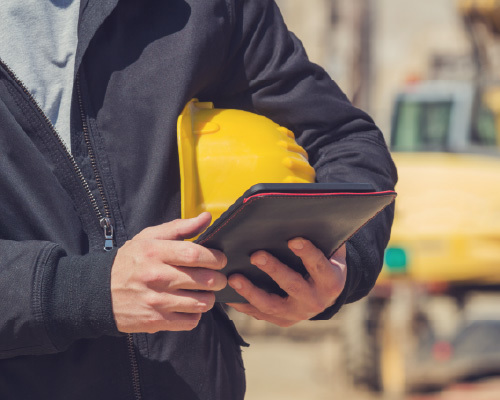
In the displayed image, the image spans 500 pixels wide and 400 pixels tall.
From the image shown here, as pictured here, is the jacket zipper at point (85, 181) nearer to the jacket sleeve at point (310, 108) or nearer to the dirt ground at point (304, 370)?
the jacket sleeve at point (310, 108)

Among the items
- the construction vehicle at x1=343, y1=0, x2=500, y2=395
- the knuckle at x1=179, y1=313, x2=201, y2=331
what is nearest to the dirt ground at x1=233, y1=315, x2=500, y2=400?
the construction vehicle at x1=343, y1=0, x2=500, y2=395

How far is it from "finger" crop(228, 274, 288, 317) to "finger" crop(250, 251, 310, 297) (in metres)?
0.03

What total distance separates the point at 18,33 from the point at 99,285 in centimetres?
45

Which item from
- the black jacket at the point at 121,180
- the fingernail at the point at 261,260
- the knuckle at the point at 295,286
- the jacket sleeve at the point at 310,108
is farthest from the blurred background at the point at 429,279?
the fingernail at the point at 261,260

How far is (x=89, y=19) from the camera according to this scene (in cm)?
162

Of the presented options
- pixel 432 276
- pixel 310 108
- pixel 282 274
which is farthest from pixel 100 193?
pixel 432 276

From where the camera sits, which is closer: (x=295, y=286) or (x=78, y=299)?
(x=78, y=299)

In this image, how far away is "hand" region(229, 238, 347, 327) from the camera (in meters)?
1.55

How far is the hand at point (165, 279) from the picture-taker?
1407 mm

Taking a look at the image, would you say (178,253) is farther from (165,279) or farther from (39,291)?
(39,291)

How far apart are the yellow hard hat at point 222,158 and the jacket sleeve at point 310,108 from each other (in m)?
0.08

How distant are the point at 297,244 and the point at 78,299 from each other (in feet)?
1.10

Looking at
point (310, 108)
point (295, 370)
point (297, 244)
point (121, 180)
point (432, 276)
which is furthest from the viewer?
point (295, 370)

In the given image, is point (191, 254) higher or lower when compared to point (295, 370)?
higher
